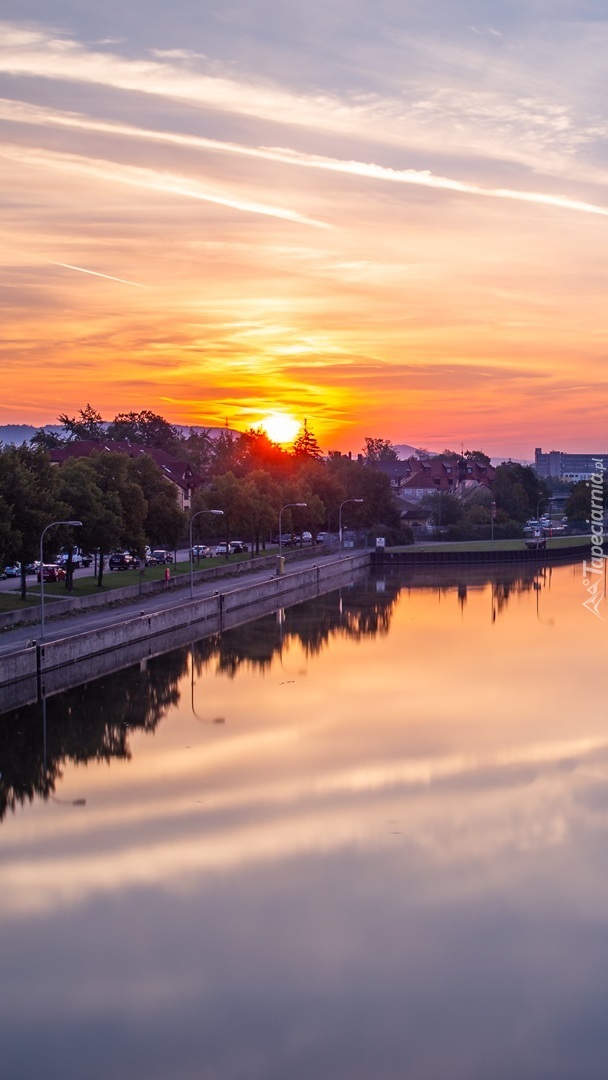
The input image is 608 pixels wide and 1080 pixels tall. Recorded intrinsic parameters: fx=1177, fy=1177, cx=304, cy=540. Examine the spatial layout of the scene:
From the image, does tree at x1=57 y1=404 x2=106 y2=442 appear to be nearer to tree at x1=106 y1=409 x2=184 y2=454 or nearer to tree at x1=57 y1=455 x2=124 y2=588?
tree at x1=106 y1=409 x2=184 y2=454

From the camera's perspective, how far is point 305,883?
80.1 feet

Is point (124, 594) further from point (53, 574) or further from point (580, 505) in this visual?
point (580, 505)

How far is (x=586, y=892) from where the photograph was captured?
23.9 meters

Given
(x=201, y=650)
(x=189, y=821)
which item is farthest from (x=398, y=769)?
(x=201, y=650)

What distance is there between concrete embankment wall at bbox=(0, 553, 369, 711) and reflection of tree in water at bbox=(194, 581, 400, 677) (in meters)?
1.45

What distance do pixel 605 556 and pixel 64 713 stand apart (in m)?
107

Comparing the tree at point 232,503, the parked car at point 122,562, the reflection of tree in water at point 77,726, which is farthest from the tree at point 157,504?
the reflection of tree in water at point 77,726

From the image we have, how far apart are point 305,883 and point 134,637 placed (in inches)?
1246

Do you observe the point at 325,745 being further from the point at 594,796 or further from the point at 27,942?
the point at 27,942

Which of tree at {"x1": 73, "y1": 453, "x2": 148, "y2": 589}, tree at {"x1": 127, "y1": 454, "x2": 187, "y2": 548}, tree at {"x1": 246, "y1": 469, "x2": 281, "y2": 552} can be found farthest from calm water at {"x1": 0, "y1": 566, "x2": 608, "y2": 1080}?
tree at {"x1": 246, "y1": 469, "x2": 281, "y2": 552}

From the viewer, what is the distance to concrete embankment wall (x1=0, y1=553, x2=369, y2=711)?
4309 cm

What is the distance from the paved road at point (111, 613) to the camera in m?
47.6

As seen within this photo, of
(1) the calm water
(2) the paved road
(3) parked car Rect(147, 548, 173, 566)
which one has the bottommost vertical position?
(1) the calm water

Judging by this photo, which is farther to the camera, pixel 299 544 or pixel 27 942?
pixel 299 544
